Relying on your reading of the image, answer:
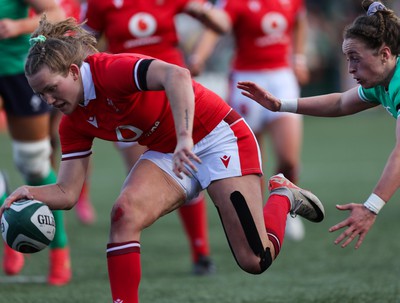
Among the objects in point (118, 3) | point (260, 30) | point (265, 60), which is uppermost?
point (118, 3)

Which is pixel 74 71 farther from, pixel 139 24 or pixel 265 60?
pixel 265 60

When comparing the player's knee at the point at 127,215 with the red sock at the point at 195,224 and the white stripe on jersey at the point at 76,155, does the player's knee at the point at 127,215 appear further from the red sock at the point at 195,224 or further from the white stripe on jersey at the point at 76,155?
the red sock at the point at 195,224

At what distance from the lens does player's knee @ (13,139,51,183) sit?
19.7 ft

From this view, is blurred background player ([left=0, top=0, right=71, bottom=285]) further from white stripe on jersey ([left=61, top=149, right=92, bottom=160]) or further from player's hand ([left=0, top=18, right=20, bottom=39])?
white stripe on jersey ([left=61, top=149, right=92, bottom=160])

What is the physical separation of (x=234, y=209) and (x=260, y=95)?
0.63m

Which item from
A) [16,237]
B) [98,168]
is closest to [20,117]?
[16,237]

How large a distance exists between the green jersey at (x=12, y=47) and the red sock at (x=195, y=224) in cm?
155

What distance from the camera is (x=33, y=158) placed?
6.00 meters

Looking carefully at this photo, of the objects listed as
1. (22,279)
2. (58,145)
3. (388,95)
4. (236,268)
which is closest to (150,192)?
(388,95)

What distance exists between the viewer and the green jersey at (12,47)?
19.6 ft

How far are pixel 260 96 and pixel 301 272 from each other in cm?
198

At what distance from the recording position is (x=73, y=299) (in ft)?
17.4

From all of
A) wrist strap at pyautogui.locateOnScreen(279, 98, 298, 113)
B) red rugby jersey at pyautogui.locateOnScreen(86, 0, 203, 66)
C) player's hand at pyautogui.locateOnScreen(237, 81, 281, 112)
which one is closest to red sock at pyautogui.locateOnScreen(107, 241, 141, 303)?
player's hand at pyautogui.locateOnScreen(237, 81, 281, 112)

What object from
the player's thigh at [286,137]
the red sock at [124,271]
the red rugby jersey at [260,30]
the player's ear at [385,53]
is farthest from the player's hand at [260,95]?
the red rugby jersey at [260,30]
